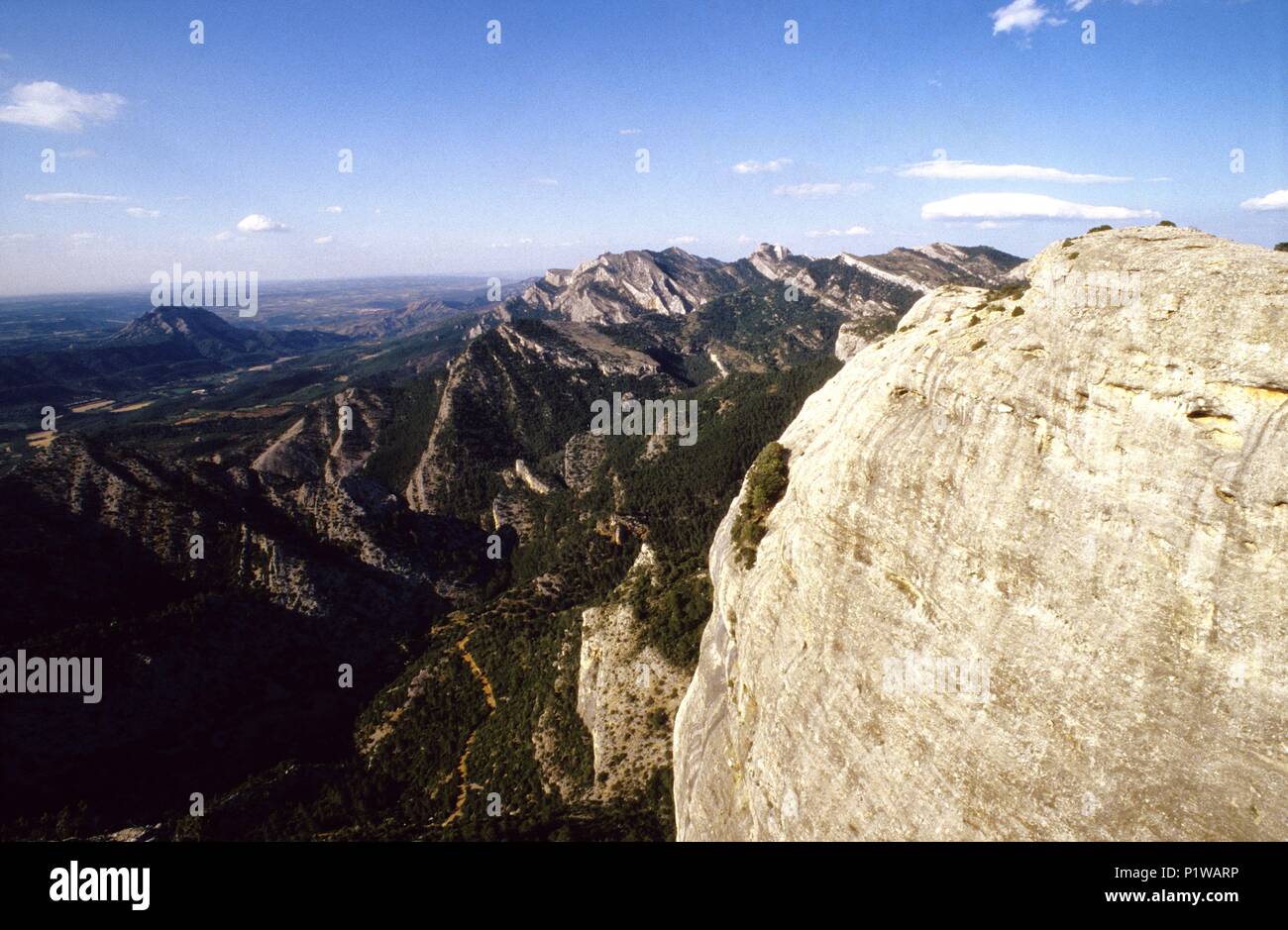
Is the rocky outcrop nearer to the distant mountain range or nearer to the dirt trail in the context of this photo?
the distant mountain range

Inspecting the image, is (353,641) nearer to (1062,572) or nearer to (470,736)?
(470,736)

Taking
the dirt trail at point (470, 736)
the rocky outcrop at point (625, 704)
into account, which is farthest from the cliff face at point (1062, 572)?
the dirt trail at point (470, 736)

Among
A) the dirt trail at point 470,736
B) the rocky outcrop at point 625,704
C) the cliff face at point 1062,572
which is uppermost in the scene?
the cliff face at point 1062,572

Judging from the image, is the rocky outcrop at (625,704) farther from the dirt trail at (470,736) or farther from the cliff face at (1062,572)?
the cliff face at (1062,572)

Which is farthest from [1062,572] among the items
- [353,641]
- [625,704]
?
[353,641]

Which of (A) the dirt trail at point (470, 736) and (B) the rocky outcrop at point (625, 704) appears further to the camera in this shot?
(A) the dirt trail at point (470, 736)
